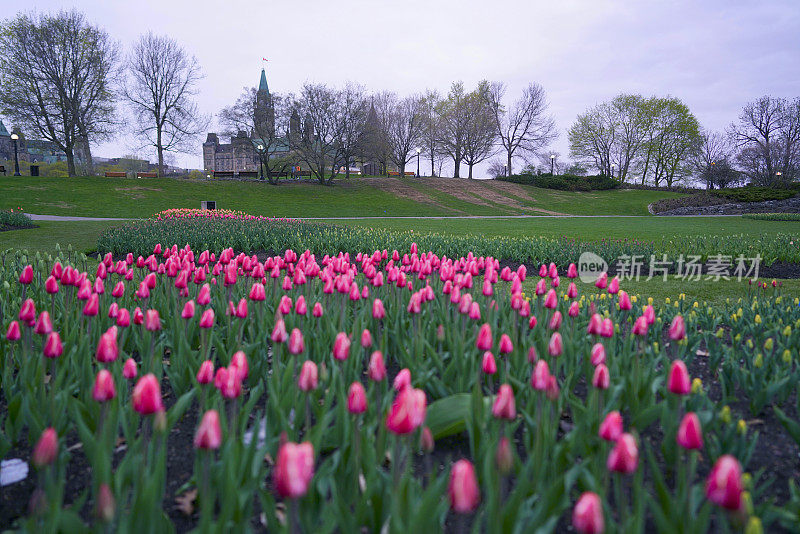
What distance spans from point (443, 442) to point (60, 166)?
7276 centimetres

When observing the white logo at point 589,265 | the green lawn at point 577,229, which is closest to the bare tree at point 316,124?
the green lawn at point 577,229

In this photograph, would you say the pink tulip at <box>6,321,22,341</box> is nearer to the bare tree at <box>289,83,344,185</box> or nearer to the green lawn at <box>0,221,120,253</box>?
the green lawn at <box>0,221,120,253</box>

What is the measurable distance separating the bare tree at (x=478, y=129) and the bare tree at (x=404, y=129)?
17.7 feet

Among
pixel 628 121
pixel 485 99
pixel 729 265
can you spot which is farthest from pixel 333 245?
pixel 628 121

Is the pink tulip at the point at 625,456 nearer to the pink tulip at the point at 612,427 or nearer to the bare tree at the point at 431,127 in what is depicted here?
the pink tulip at the point at 612,427

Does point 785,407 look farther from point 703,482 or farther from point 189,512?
point 189,512

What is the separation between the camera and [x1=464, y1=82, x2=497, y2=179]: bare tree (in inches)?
2098

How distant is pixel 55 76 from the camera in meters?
35.5

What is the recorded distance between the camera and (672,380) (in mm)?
1628

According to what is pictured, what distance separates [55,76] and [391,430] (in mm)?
44747

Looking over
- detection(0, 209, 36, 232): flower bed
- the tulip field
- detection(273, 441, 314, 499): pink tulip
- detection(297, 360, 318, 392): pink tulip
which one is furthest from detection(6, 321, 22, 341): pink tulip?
detection(0, 209, 36, 232): flower bed

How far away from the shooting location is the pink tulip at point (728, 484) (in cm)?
104

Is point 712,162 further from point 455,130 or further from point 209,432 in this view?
point 209,432

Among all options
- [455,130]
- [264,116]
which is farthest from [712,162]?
[264,116]
